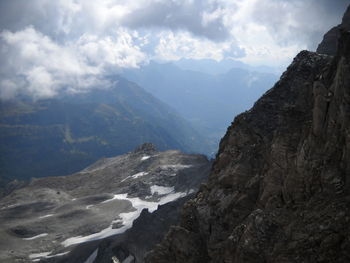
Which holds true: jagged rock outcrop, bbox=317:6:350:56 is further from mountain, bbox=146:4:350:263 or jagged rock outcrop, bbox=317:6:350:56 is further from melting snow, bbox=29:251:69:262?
melting snow, bbox=29:251:69:262

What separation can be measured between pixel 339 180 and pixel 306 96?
11.0 m

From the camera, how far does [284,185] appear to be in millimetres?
22547

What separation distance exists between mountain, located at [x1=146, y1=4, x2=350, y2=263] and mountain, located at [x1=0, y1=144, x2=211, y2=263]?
58.1 meters

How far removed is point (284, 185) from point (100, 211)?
12820cm

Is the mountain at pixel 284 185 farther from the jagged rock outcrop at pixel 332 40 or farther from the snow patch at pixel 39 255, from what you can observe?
the snow patch at pixel 39 255

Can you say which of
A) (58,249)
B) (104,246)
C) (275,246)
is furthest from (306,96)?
(58,249)

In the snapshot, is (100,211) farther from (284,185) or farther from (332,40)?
(284,185)

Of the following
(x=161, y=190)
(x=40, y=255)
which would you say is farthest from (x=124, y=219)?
(x=40, y=255)

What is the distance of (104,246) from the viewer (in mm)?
94188

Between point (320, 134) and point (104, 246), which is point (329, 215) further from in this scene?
point (104, 246)

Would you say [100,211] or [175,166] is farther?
[175,166]

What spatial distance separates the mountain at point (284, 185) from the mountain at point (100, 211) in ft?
191

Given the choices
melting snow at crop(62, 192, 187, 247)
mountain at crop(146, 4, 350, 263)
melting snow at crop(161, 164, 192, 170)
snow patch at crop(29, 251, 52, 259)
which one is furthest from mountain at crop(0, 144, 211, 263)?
mountain at crop(146, 4, 350, 263)

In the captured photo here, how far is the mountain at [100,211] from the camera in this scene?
9975 cm
